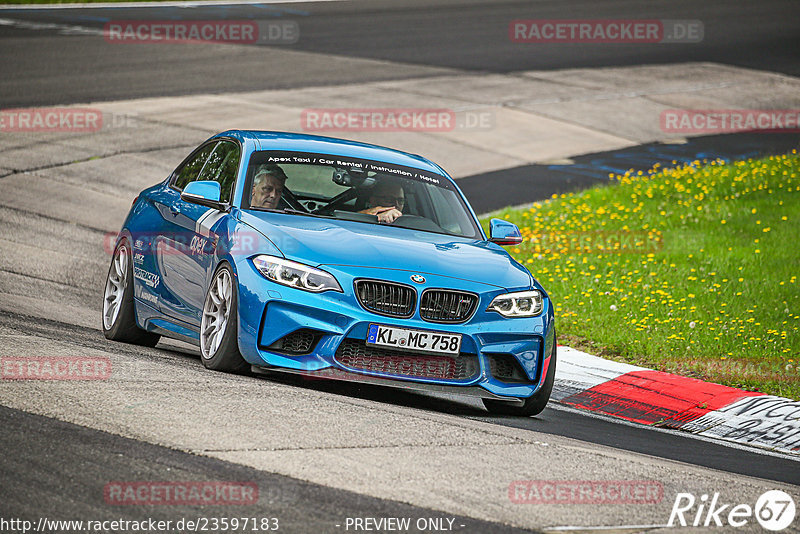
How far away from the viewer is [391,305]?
7.52 m

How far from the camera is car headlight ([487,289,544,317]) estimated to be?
307 inches

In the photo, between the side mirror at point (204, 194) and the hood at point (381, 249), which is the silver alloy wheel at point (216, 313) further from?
the side mirror at point (204, 194)

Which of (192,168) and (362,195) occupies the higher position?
(192,168)

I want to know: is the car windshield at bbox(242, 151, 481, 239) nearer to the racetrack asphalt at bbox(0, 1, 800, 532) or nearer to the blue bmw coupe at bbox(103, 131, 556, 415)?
the blue bmw coupe at bbox(103, 131, 556, 415)

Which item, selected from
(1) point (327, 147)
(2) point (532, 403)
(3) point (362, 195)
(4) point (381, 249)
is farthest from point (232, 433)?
(1) point (327, 147)

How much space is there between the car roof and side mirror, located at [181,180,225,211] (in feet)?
2.15

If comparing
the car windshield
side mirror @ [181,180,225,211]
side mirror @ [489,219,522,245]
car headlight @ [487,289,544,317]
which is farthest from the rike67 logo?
side mirror @ [181,180,225,211]

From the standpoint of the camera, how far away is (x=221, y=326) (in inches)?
307

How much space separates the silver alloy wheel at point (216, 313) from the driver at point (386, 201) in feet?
4.52

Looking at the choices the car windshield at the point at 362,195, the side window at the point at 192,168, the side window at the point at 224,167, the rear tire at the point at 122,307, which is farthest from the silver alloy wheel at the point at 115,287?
the car windshield at the point at 362,195

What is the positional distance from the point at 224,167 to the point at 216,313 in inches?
63.2

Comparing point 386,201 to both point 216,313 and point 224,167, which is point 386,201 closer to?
point 224,167

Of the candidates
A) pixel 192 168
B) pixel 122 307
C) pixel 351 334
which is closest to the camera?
pixel 351 334

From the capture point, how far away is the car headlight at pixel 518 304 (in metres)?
7.79
